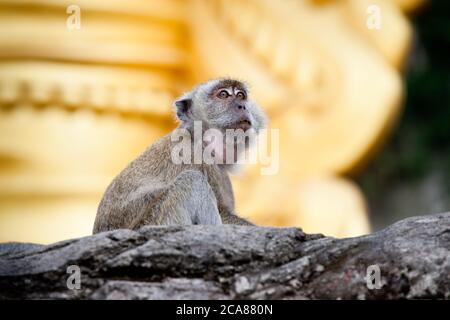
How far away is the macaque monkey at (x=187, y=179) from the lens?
5.36 metres

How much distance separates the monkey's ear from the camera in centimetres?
595

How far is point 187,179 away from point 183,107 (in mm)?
661

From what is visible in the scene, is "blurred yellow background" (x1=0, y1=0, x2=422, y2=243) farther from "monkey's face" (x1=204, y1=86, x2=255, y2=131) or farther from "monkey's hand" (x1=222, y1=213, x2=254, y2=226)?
"monkey's hand" (x1=222, y1=213, x2=254, y2=226)

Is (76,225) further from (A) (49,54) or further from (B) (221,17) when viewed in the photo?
(B) (221,17)

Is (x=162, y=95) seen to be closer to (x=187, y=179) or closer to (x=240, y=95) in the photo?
(x=240, y=95)

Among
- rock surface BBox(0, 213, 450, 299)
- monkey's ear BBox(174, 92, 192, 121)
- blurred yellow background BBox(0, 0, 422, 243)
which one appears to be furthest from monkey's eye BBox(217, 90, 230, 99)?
blurred yellow background BBox(0, 0, 422, 243)

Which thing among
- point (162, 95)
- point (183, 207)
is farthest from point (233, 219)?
point (162, 95)

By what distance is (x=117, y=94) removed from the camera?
26.8 ft

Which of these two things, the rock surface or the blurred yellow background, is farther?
the blurred yellow background

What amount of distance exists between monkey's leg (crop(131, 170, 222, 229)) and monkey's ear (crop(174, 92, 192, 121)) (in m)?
0.63

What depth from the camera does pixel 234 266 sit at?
443cm

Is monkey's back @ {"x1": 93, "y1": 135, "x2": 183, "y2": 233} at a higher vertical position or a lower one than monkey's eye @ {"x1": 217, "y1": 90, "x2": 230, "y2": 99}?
lower

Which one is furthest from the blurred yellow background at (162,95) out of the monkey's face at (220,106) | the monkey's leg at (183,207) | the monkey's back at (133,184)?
the monkey's leg at (183,207)

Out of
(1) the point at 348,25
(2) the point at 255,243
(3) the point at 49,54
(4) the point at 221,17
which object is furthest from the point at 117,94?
(2) the point at 255,243
